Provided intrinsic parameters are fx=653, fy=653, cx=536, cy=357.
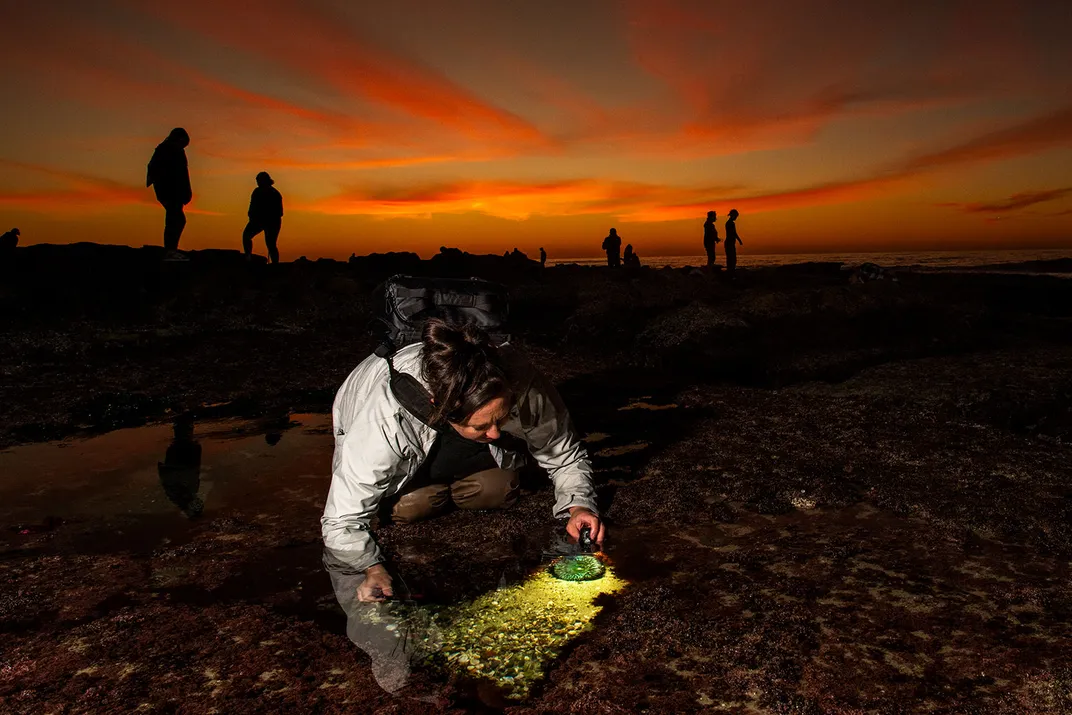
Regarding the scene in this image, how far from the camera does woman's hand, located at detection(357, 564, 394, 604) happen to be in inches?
108

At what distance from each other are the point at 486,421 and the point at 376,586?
85cm

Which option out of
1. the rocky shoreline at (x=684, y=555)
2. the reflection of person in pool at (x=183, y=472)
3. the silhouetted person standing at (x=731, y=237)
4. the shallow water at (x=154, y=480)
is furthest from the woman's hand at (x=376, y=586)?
the silhouetted person standing at (x=731, y=237)

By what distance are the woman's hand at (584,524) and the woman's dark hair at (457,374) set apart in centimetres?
85

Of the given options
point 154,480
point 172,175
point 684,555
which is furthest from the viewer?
point 172,175

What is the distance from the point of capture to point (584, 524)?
319cm

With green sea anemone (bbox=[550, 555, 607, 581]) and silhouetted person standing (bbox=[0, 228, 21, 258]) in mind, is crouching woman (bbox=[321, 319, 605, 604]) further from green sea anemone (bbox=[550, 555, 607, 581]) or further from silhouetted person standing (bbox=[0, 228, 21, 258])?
silhouetted person standing (bbox=[0, 228, 21, 258])

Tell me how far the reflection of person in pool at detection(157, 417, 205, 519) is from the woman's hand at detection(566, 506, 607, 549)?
2303mm

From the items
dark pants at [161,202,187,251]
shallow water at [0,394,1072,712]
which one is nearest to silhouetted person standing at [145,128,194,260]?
dark pants at [161,202,187,251]

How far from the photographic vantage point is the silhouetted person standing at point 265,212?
45.9 ft

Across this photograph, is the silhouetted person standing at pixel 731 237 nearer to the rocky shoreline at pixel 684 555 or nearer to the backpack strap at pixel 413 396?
the rocky shoreline at pixel 684 555

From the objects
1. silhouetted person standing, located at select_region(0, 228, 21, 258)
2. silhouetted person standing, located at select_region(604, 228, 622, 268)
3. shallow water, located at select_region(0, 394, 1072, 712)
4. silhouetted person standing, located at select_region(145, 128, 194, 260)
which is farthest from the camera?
silhouetted person standing, located at select_region(604, 228, 622, 268)

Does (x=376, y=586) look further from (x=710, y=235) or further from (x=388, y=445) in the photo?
(x=710, y=235)

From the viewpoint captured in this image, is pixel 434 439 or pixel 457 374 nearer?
pixel 457 374

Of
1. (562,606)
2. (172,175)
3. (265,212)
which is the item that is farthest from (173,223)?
(562,606)
